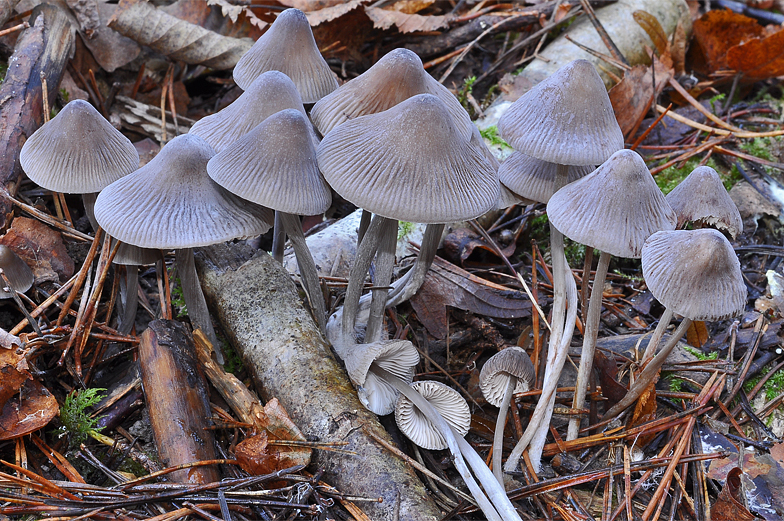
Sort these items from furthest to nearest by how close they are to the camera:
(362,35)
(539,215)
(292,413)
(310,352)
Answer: (362,35) < (539,215) < (310,352) < (292,413)

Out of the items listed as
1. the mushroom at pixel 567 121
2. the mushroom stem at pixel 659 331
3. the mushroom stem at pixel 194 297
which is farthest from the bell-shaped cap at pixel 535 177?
the mushroom stem at pixel 194 297

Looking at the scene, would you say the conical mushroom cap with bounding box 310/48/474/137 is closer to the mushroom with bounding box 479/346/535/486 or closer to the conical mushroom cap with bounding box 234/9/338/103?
the conical mushroom cap with bounding box 234/9/338/103

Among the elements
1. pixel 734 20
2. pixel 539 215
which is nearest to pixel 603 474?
pixel 539 215

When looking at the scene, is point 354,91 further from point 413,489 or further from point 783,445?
point 783,445

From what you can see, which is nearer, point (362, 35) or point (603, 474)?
point (603, 474)

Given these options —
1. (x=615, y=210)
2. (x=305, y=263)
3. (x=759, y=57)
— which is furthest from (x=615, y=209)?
(x=759, y=57)

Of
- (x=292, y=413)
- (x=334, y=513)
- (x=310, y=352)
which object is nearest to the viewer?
(x=334, y=513)

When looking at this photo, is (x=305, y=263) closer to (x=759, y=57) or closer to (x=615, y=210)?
(x=615, y=210)

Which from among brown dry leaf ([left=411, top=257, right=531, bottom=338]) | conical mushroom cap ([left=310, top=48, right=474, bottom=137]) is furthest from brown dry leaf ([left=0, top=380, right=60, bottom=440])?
brown dry leaf ([left=411, top=257, right=531, bottom=338])
